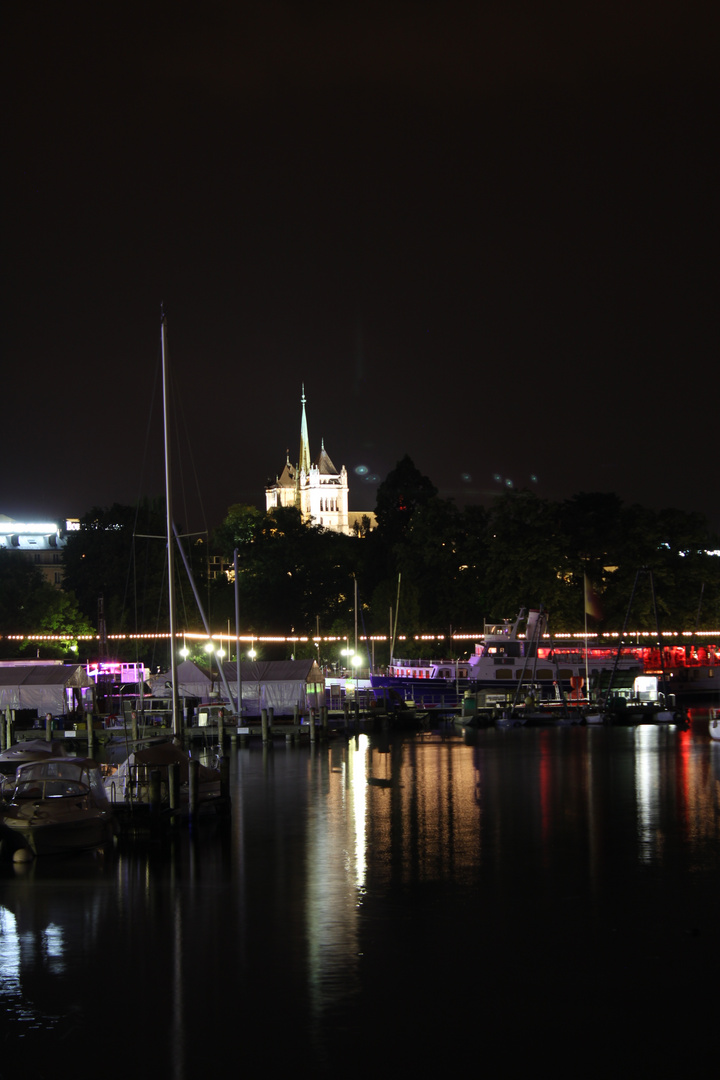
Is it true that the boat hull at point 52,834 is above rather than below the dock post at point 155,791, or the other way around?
below

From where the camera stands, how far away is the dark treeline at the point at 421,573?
89562 millimetres

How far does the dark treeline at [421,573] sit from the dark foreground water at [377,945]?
45535mm

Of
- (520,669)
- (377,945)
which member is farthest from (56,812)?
(520,669)

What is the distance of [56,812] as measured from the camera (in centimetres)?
2789

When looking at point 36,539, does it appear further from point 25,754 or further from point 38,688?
point 25,754

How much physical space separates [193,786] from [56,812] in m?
4.06

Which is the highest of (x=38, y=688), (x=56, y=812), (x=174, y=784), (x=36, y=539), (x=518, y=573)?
(x=36, y=539)

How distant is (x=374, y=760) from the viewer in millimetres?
51375

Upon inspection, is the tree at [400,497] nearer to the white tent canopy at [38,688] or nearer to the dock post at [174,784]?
the white tent canopy at [38,688]

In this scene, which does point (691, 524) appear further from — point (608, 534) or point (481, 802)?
point (481, 802)

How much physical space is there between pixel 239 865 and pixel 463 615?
242 ft

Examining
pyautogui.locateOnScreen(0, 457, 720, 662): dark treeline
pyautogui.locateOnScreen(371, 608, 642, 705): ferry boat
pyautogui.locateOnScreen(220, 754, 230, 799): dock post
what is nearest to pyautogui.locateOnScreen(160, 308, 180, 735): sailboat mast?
pyautogui.locateOnScreen(220, 754, 230, 799): dock post

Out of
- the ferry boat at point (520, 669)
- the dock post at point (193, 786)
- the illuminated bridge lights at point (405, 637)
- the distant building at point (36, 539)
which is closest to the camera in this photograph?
the dock post at point (193, 786)

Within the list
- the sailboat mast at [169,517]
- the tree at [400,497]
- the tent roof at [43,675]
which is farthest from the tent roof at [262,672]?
the tree at [400,497]
